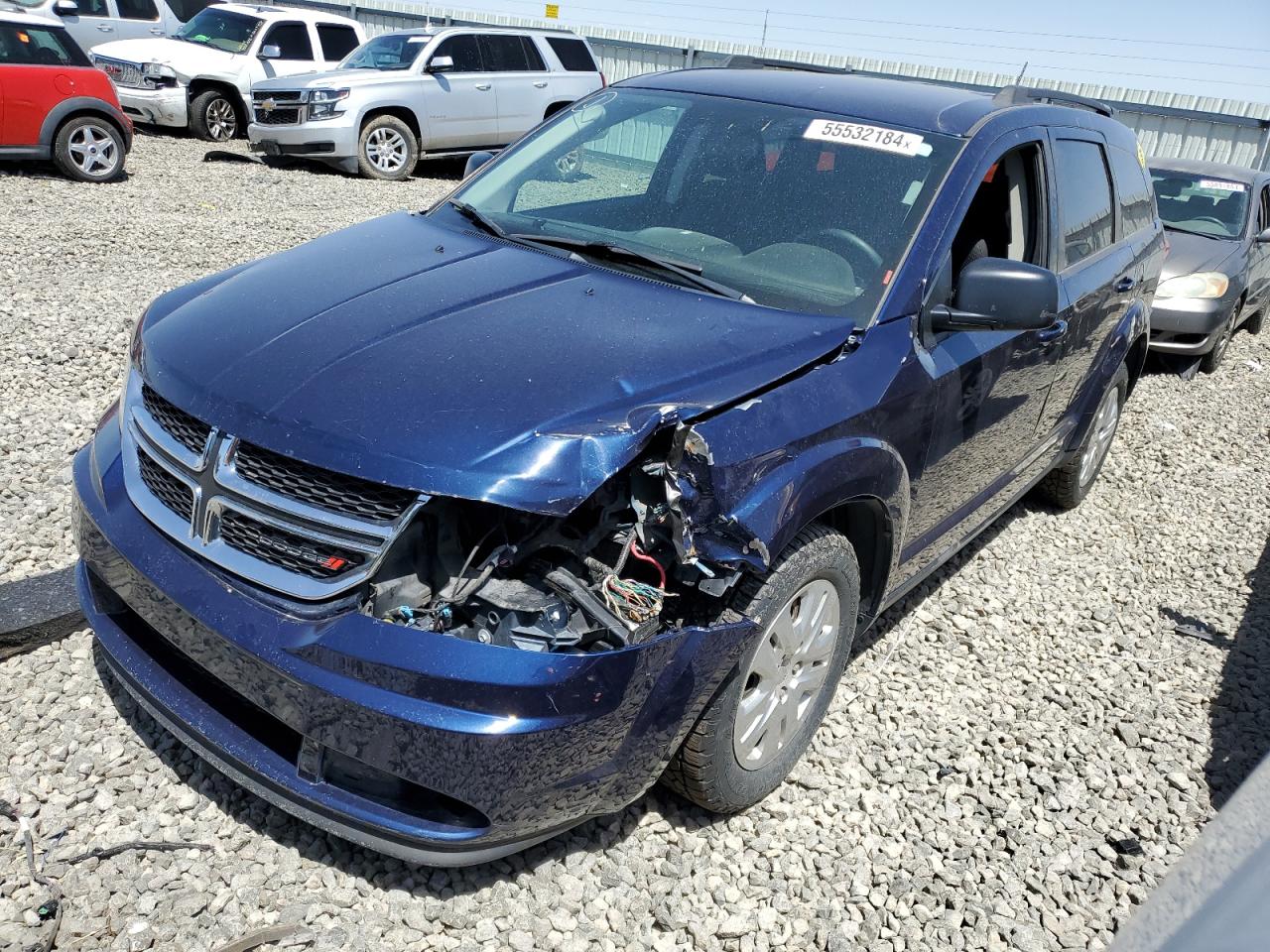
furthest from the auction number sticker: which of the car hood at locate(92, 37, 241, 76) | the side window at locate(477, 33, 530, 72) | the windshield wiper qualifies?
the car hood at locate(92, 37, 241, 76)

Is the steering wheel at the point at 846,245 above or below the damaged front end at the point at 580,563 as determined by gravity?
above

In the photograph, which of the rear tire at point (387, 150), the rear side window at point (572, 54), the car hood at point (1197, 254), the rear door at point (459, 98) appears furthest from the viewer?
the rear side window at point (572, 54)

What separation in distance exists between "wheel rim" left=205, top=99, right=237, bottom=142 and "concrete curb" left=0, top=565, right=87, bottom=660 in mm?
13183

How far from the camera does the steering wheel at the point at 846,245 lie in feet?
10.6

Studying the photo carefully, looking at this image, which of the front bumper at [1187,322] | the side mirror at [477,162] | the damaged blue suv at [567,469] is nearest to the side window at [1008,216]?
the damaged blue suv at [567,469]

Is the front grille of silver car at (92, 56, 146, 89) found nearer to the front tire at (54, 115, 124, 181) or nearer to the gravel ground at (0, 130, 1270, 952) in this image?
the front tire at (54, 115, 124, 181)

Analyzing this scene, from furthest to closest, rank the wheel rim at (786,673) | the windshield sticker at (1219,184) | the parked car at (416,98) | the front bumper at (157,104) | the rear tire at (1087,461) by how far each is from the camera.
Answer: the front bumper at (157,104)
the parked car at (416,98)
the windshield sticker at (1219,184)
the rear tire at (1087,461)
the wheel rim at (786,673)

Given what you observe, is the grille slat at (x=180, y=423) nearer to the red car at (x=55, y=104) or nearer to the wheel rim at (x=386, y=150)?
the red car at (x=55, y=104)

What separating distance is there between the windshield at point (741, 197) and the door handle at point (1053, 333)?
85 cm

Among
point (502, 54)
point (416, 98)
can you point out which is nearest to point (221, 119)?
point (416, 98)

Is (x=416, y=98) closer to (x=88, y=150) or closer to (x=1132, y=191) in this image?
(x=88, y=150)

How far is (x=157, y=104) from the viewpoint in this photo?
14.4 meters

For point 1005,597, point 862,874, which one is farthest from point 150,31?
point 862,874

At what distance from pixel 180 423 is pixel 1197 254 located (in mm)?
8740
